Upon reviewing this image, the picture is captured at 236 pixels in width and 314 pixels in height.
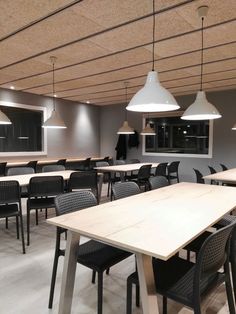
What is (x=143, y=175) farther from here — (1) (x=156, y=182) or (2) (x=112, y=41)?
(2) (x=112, y=41)

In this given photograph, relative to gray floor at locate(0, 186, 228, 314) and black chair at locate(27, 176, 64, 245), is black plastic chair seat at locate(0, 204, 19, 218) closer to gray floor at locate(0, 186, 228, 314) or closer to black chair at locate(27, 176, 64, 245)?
black chair at locate(27, 176, 64, 245)

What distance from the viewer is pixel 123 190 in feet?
8.59

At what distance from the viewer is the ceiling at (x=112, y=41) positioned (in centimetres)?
233

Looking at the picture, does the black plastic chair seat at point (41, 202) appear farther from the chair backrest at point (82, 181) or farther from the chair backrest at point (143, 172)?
the chair backrest at point (143, 172)

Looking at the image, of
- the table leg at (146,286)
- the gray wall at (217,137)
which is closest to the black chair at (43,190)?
the table leg at (146,286)

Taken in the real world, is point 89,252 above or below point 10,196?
below

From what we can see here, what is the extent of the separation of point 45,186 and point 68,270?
1.75 meters

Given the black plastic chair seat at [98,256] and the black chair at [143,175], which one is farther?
the black chair at [143,175]

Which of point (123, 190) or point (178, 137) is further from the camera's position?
point (178, 137)

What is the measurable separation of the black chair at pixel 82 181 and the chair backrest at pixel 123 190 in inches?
47.9

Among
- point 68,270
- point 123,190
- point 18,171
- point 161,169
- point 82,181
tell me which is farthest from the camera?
point 161,169

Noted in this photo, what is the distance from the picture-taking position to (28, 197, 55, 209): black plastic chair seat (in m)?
3.27

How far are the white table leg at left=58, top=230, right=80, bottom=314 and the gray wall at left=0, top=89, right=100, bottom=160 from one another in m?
4.91

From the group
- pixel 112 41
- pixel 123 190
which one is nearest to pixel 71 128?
pixel 112 41
